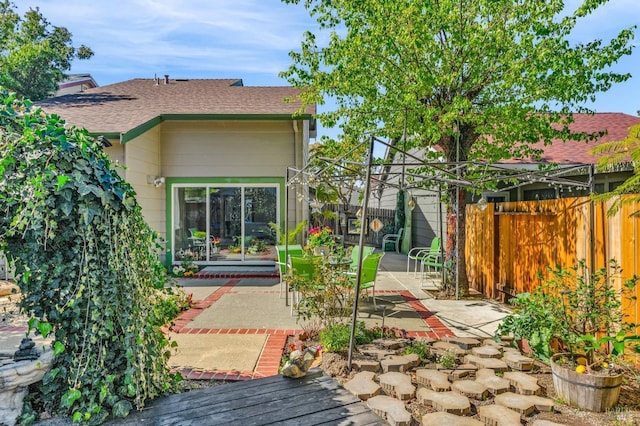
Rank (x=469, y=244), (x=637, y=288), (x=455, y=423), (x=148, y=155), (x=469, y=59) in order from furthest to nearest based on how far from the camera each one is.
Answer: (x=148, y=155) < (x=469, y=244) < (x=469, y=59) < (x=637, y=288) < (x=455, y=423)

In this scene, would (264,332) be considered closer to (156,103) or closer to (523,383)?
(523,383)

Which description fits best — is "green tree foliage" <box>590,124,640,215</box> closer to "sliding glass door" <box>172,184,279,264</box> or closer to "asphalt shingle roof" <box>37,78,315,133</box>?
"asphalt shingle roof" <box>37,78,315,133</box>

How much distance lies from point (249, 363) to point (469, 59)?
5.62m

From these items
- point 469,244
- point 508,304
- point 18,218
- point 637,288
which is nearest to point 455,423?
point 637,288

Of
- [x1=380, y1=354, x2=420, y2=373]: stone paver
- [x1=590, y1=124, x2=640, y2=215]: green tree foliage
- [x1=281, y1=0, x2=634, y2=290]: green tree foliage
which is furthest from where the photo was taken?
[x1=281, y1=0, x2=634, y2=290]: green tree foliage

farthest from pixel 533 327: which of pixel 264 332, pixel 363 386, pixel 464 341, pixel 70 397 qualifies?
pixel 70 397

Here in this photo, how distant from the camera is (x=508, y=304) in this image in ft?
22.7

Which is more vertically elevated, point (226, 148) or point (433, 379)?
point (226, 148)

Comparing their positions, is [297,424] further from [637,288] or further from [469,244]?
[469,244]

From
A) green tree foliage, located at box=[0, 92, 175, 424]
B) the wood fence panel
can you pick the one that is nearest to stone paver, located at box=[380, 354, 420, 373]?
the wood fence panel

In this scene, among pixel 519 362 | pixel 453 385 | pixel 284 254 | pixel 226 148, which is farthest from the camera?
pixel 226 148

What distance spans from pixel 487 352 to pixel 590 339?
1194 millimetres

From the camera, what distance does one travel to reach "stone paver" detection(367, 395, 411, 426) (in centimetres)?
300

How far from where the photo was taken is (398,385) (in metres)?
3.62
